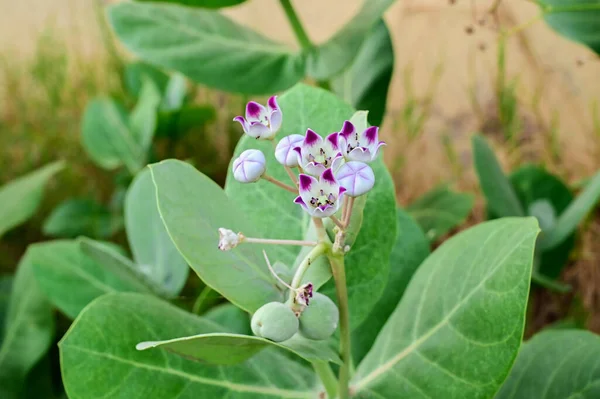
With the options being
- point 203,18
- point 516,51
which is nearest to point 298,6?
point 516,51

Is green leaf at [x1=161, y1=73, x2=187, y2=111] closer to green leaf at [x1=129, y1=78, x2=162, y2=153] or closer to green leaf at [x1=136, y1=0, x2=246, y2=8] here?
green leaf at [x1=129, y1=78, x2=162, y2=153]

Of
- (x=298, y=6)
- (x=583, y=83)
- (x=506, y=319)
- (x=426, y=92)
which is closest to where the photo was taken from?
(x=506, y=319)

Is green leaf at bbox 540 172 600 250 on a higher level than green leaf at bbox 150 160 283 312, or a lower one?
lower

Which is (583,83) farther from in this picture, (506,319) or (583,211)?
(506,319)

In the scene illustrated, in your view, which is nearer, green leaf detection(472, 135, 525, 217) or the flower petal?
the flower petal

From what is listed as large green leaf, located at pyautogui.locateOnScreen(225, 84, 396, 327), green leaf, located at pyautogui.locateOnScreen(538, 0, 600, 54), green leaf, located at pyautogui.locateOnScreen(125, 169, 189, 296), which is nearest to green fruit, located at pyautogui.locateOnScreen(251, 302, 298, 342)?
large green leaf, located at pyautogui.locateOnScreen(225, 84, 396, 327)

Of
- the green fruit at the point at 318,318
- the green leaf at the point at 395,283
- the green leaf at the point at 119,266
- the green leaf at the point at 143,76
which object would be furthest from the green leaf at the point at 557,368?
the green leaf at the point at 143,76
